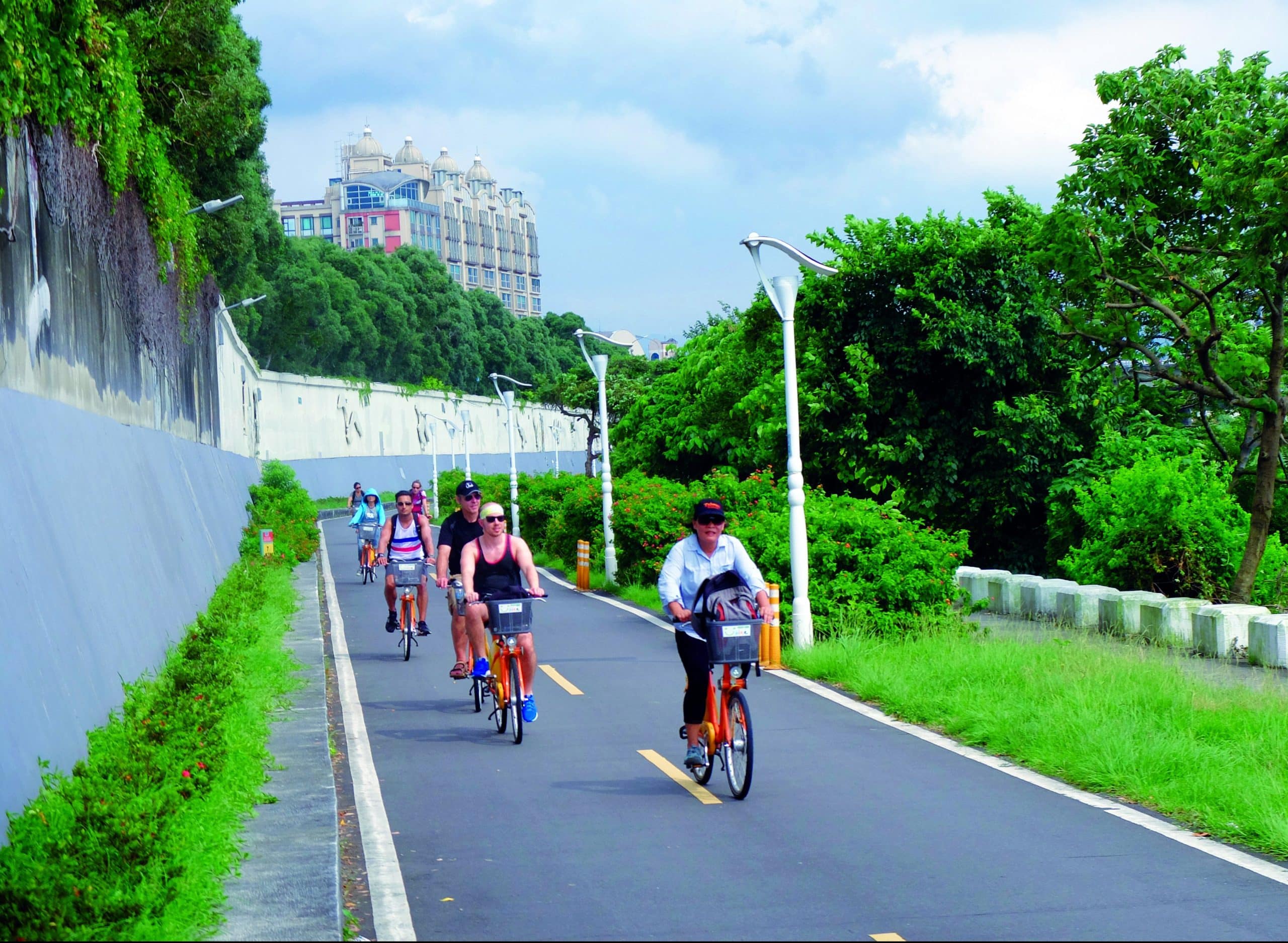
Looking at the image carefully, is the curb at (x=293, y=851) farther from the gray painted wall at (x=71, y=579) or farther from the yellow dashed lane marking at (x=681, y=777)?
the yellow dashed lane marking at (x=681, y=777)

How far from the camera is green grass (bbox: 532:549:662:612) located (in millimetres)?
22719

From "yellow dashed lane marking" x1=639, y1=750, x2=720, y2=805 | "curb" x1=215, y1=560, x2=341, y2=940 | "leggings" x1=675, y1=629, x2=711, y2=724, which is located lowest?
"yellow dashed lane marking" x1=639, y1=750, x2=720, y2=805

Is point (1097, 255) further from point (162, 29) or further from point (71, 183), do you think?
point (162, 29)

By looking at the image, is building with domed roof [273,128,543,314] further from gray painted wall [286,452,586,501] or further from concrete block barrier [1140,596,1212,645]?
concrete block barrier [1140,596,1212,645]

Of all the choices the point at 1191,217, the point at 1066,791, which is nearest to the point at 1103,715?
the point at 1066,791

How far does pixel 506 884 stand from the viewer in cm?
671

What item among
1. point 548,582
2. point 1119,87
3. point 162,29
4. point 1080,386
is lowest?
point 548,582

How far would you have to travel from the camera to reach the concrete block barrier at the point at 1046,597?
1998 centimetres

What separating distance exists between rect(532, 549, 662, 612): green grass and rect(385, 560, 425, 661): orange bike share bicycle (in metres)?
5.51

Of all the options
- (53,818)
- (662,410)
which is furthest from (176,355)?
(662,410)

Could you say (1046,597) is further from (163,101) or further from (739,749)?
(163,101)

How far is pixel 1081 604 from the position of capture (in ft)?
62.6

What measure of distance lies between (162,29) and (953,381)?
17.2 metres

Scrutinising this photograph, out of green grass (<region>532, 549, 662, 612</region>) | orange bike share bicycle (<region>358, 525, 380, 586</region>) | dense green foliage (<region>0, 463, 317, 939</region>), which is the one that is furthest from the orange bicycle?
orange bike share bicycle (<region>358, 525, 380, 586</region>)
